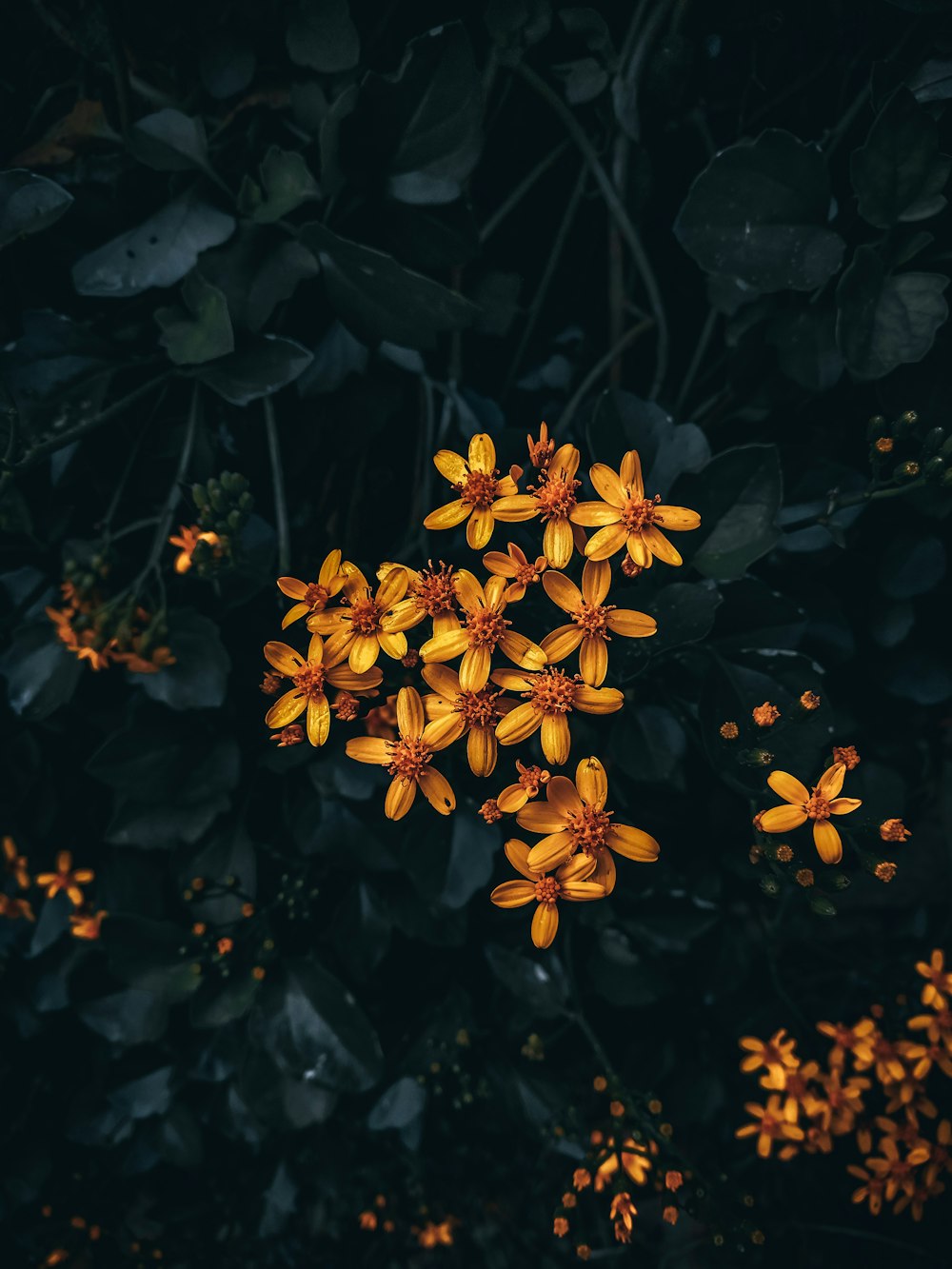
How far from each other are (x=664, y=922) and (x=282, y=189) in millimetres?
1572

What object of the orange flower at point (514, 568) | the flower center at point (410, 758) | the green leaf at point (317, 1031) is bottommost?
the green leaf at point (317, 1031)

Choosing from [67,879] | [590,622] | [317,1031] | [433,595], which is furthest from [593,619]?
[67,879]

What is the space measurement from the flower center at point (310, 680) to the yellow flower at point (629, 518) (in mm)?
411

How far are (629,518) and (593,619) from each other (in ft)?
0.53

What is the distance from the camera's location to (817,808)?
112 cm

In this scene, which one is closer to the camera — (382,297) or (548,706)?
(548,706)

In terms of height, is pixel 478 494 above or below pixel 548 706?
above

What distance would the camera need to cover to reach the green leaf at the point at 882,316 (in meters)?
1.30

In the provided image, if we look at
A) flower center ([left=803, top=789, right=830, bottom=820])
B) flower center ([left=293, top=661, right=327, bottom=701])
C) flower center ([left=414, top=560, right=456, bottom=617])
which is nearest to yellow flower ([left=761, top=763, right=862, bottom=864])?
flower center ([left=803, top=789, right=830, bottom=820])

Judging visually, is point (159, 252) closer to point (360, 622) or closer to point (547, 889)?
point (360, 622)

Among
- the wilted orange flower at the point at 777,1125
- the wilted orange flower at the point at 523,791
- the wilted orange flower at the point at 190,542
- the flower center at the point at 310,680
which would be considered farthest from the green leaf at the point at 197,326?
the wilted orange flower at the point at 777,1125

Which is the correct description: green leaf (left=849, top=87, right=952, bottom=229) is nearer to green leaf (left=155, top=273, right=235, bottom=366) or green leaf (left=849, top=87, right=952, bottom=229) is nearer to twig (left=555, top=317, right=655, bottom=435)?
twig (left=555, top=317, right=655, bottom=435)

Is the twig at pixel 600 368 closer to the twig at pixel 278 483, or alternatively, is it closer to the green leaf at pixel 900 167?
the green leaf at pixel 900 167

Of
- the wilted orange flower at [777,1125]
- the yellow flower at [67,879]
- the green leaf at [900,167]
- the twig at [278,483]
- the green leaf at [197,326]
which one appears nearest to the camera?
the green leaf at [900,167]
